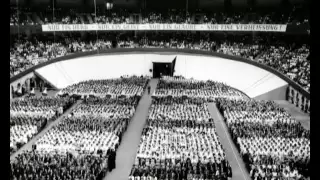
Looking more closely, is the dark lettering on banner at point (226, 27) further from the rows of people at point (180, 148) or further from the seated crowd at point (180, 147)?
the rows of people at point (180, 148)

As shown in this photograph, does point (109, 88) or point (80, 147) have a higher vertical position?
point (109, 88)

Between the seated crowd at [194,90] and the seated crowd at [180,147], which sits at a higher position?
the seated crowd at [194,90]

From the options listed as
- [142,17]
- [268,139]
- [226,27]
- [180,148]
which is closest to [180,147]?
[180,148]

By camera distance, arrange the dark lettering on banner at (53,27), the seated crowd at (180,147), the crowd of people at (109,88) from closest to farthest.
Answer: the seated crowd at (180,147)
the crowd of people at (109,88)
the dark lettering on banner at (53,27)

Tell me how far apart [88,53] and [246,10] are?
19.1 meters

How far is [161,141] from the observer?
1595cm

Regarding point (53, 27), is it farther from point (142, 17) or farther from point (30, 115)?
point (30, 115)

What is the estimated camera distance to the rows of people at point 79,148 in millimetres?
13062

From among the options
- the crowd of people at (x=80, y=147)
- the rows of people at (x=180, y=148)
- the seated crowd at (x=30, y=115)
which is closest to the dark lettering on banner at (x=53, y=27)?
the seated crowd at (x=30, y=115)

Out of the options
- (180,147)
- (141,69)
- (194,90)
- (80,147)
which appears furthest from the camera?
(141,69)

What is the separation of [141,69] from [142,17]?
8.28m

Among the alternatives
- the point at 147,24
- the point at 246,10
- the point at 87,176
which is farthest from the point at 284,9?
the point at 87,176

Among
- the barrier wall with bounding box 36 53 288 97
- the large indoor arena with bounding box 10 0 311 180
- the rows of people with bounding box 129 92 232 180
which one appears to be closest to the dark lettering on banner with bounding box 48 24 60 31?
the large indoor arena with bounding box 10 0 311 180

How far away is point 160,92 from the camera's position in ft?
86.7
